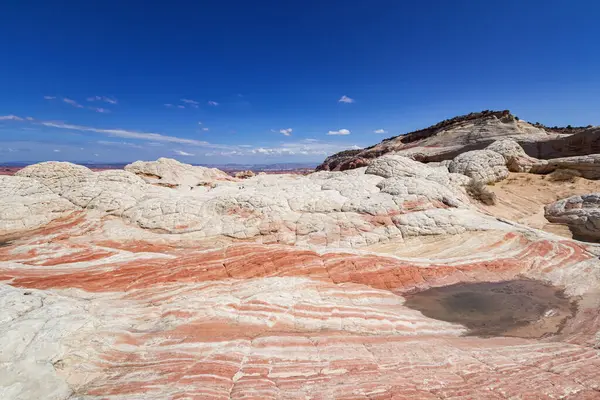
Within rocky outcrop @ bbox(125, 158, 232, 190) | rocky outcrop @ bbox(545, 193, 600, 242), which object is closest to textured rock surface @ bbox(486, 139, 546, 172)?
rocky outcrop @ bbox(545, 193, 600, 242)

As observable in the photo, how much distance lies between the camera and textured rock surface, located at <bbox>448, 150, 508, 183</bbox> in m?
17.2

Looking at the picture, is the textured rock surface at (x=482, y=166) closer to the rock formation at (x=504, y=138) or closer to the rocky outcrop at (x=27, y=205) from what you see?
the rock formation at (x=504, y=138)

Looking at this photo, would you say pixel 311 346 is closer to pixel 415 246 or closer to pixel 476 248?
pixel 415 246

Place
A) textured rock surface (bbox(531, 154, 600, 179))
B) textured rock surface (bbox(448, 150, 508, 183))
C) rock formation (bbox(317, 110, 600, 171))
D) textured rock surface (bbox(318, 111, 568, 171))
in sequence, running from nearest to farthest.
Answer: textured rock surface (bbox(448, 150, 508, 183)), textured rock surface (bbox(531, 154, 600, 179)), rock formation (bbox(317, 110, 600, 171)), textured rock surface (bbox(318, 111, 568, 171))

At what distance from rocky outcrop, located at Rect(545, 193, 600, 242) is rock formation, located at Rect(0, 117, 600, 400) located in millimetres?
88

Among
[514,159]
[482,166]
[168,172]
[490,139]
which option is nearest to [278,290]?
[482,166]

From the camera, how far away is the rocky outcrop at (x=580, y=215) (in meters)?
10.9

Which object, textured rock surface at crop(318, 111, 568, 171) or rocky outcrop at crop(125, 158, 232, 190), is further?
textured rock surface at crop(318, 111, 568, 171)

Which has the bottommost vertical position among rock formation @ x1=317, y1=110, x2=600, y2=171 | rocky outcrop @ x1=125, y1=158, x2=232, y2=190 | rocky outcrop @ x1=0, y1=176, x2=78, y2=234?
rocky outcrop @ x1=0, y1=176, x2=78, y2=234

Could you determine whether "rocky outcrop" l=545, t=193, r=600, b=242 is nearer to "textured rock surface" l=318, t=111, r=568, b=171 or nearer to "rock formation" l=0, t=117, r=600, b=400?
"rock formation" l=0, t=117, r=600, b=400

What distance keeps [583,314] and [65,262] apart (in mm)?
11862

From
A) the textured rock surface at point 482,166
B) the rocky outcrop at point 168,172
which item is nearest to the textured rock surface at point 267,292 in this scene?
the textured rock surface at point 482,166

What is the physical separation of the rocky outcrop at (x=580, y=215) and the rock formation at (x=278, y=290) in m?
0.09

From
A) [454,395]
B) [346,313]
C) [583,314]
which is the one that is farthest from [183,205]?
[583,314]
